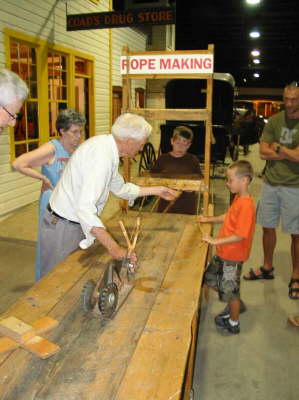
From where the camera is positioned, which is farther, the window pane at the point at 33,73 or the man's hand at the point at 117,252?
the window pane at the point at 33,73

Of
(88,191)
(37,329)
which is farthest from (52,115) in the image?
A: (37,329)

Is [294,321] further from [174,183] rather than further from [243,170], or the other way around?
[174,183]

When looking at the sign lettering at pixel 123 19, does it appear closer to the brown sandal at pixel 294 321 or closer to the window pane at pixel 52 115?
the window pane at pixel 52 115

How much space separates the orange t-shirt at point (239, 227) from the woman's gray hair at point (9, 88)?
1.61 m

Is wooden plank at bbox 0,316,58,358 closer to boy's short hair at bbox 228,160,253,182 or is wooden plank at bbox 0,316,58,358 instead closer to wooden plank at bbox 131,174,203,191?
boy's short hair at bbox 228,160,253,182

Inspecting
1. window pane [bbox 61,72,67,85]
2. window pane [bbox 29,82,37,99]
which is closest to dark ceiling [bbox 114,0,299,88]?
window pane [bbox 61,72,67,85]

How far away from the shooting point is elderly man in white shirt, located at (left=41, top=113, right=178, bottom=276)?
6.43ft

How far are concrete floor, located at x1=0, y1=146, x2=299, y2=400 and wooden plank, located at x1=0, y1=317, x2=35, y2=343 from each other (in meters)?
1.35

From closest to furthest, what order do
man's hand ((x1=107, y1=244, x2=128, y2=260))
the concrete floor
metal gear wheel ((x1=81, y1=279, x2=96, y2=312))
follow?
metal gear wheel ((x1=81, y1=279, x2=96, y2=312))
man's hand ((x1=107, y1=244, x2=128, y2=260))
the concrete floor

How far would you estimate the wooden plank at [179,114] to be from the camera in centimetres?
324

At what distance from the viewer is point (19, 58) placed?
247 inches

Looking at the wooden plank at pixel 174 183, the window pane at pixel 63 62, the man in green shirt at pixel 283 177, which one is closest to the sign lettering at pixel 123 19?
the window pane at pixel 63 62

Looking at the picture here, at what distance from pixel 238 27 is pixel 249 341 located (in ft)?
53.1

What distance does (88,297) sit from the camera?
1.60 m
